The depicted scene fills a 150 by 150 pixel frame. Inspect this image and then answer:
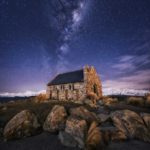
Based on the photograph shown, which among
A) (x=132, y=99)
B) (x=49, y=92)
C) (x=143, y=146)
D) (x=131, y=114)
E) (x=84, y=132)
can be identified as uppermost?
(x=49, y=92)

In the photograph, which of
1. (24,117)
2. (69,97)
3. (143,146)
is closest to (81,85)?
(69,97)

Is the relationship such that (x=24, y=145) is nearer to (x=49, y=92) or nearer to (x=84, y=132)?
(x=84, y=132)

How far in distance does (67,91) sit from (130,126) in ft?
87.4

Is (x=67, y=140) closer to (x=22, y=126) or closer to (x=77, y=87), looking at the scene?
(x=22, y=126)

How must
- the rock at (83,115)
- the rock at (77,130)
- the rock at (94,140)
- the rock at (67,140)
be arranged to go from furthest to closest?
the rock at (83,115)
the rock at (77,130)
the rock at (67,140)
the rock at (94,140)

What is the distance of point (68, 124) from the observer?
1025 cm

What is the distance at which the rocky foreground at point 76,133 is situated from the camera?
859 cm

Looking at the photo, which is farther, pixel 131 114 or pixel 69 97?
pixel 69 97

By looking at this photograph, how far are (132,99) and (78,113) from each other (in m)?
14.7

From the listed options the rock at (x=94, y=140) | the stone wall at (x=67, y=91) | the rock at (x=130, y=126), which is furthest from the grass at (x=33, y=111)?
the stone wall at (x=67, y=91)

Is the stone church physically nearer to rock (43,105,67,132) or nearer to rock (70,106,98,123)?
rock (70,106,98,123)

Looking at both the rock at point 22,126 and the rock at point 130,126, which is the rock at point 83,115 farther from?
the rock at point 22,126

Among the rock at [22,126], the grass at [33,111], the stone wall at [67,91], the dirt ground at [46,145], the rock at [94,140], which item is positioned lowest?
the dirt ground at [46,145]

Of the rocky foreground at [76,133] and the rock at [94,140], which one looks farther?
the rocky foreground at [76,133]
